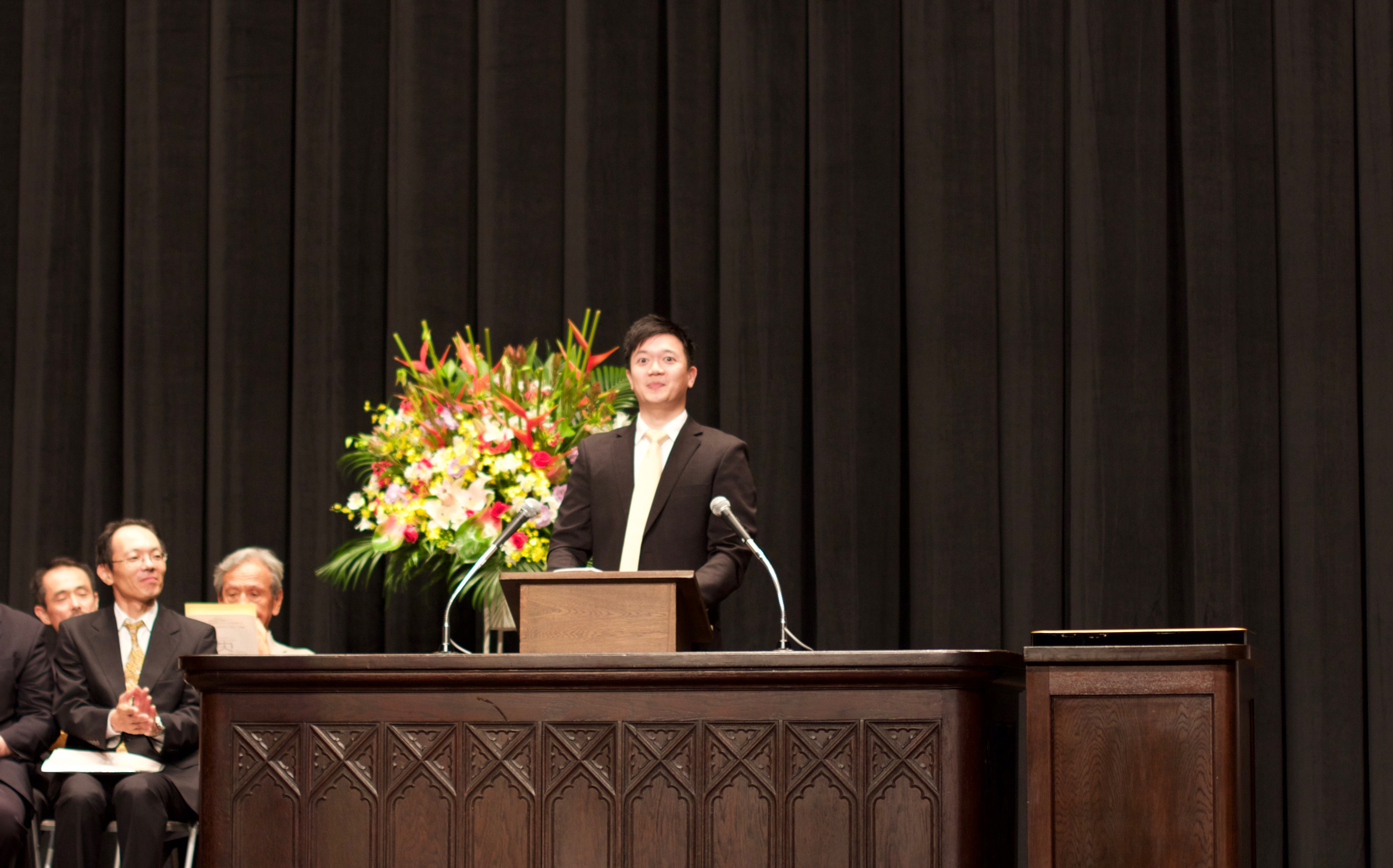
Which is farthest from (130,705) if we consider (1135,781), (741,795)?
(1135,781)

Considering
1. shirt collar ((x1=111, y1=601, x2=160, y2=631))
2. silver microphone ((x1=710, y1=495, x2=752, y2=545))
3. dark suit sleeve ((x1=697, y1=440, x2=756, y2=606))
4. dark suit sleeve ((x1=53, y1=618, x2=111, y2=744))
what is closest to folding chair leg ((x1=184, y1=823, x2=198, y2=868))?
dark suit sleeve ((x1=53, y1=618, x2=111, y2=744))

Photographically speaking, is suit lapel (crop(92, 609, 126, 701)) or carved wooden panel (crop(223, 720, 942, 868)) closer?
carved wooden panel (crop(223, 720, 942, 868))

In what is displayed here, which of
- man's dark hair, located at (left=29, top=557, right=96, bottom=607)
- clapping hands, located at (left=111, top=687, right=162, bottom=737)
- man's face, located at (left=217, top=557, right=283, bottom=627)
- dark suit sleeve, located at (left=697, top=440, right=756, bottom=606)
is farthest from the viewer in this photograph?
man's dark hair, located at (left=29, top=557, right=96, bottom=607)

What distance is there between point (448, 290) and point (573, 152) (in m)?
0.67

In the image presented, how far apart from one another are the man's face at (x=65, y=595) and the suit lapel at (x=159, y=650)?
668mm

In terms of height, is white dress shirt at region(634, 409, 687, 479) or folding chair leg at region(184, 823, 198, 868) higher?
white dress shirt at region(634, 409, 687, 479)

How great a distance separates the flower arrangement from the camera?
153 inches

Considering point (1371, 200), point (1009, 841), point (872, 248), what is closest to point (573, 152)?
point (872, 248)

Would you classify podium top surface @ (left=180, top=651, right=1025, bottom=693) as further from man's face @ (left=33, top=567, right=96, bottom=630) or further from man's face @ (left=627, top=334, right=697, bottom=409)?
man's face @ (left=33, top=567, right=96, bottom=630)

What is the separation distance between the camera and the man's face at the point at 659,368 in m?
3.52

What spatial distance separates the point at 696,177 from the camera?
5.25m

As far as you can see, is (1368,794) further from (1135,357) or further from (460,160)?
(460,160)

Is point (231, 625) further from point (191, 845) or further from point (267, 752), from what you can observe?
point (267, 752)

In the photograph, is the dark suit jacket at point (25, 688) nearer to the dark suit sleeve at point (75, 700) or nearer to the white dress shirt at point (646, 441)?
the dark suit sleeve at point (75, 700)
